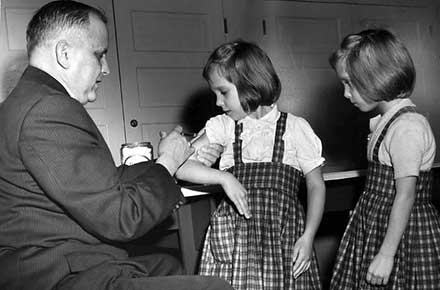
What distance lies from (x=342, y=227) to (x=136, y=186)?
2.53 m

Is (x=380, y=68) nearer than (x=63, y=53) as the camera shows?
No

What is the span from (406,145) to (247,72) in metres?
0.59

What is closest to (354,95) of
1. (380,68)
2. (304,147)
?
(380,68)

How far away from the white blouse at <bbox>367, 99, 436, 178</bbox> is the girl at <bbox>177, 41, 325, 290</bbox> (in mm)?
237

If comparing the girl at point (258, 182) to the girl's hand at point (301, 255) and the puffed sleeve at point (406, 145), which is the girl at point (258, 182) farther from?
the puffed sleeve at point (406, 145)

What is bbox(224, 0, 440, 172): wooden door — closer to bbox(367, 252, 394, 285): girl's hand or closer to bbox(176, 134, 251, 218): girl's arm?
bbox(176, 134, 251, 218): girl's arm

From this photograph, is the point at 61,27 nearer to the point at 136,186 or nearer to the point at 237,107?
the point at 136,186

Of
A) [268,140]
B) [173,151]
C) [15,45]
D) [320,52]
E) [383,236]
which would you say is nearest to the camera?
[173,151]

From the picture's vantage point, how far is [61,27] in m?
1.43

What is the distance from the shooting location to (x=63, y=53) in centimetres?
143

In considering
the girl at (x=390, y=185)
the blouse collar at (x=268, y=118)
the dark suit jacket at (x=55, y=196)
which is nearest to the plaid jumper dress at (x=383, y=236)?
the girl at (x=390, y=185)

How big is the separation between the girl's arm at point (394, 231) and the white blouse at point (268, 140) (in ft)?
0.98

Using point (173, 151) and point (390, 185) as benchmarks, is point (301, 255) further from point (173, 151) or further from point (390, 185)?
point (173, 151)

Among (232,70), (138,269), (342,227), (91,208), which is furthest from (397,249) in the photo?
(342,227)
